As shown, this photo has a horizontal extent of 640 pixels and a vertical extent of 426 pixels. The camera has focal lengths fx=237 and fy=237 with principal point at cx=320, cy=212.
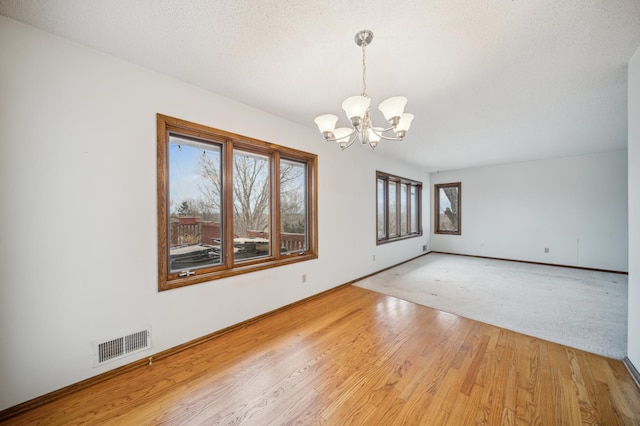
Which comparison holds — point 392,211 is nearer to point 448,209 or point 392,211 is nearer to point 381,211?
point 381,211

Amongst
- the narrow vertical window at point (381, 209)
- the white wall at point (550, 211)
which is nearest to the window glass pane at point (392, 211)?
the narrow vertical window at point (381, 209)

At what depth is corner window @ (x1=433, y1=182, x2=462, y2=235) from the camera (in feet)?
22.5

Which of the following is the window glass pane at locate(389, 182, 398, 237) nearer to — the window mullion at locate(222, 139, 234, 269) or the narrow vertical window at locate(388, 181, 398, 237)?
the narrow vertical window at locate(388, 181, 398, 237)

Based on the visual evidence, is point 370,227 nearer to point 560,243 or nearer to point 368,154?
point 368,154

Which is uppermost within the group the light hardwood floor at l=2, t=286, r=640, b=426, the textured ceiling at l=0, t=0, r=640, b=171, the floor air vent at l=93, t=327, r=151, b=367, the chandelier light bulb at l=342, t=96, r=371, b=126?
the textured ceiling at l=0, t=0, r=640, b=171

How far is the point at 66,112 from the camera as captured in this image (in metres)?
1.71

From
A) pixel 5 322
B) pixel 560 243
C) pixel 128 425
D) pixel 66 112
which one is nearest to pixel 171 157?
pixel 66 112

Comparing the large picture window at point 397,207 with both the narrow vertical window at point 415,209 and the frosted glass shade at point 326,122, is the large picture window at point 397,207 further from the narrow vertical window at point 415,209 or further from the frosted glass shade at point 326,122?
the frosted glass shade at point 326,122

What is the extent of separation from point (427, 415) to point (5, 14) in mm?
3676

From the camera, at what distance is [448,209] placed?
7098 millimetres

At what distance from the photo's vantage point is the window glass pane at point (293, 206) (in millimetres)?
3293

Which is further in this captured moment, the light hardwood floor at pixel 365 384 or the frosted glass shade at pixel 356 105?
the frosted glass shade at pixel 356 105

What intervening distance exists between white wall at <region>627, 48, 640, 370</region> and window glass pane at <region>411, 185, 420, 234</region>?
Answer: 4794 millimetres

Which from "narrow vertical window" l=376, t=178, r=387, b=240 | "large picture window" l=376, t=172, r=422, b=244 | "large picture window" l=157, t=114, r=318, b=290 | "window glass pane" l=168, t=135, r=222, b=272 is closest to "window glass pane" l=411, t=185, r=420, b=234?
"large picture window" l=376, t=172, r=422, b=244
